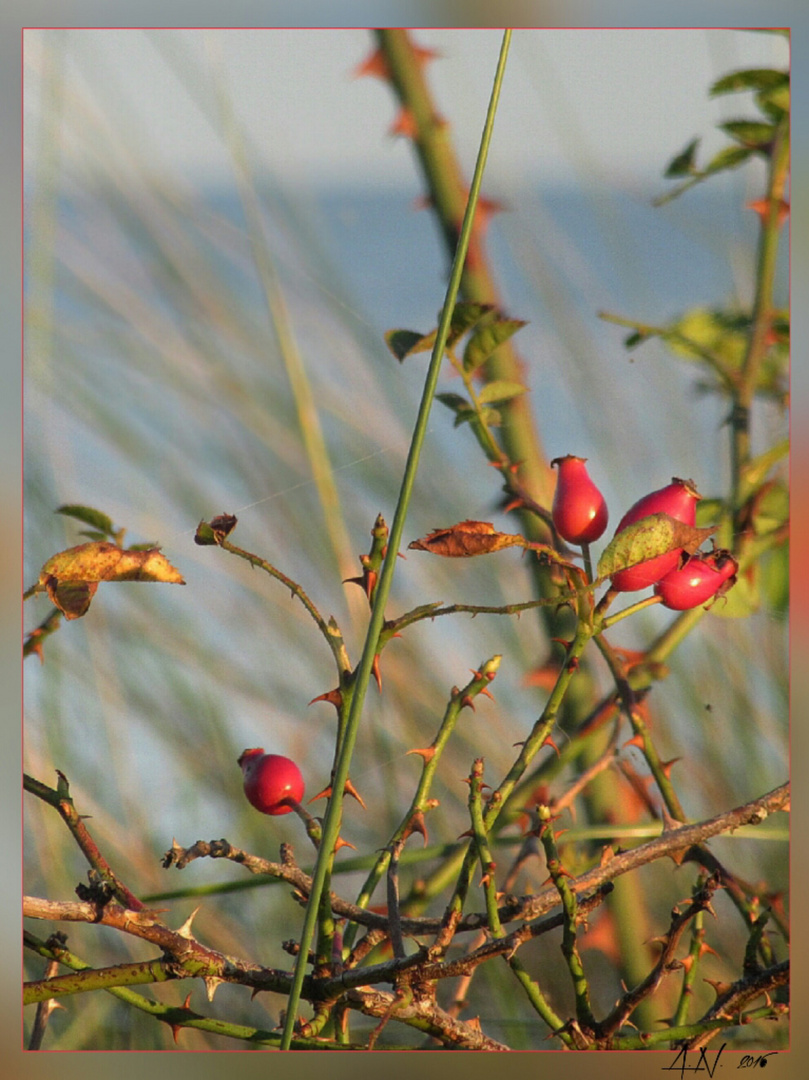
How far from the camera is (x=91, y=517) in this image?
2.63ft

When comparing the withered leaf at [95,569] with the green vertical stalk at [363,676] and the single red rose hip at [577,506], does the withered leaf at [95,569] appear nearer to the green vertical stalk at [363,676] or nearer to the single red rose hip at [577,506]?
the green vertical stalk at [363,676]

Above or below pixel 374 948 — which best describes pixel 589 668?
above

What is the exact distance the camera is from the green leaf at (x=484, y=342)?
0.81m

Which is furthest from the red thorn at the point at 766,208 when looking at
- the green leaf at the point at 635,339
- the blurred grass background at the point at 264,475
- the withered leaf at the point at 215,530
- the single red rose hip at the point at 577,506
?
the withered leaf at the point at 215,530

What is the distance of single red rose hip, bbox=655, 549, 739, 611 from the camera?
754 mm

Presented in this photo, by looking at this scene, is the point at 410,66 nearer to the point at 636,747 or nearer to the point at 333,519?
the point at 333,519

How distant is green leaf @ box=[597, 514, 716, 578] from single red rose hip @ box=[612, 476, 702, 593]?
0.6 inches

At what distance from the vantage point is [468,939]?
81 centimetres

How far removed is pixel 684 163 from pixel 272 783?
526 millimetres

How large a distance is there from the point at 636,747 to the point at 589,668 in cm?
7

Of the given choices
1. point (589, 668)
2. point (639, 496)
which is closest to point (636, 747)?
point (589, 668)
